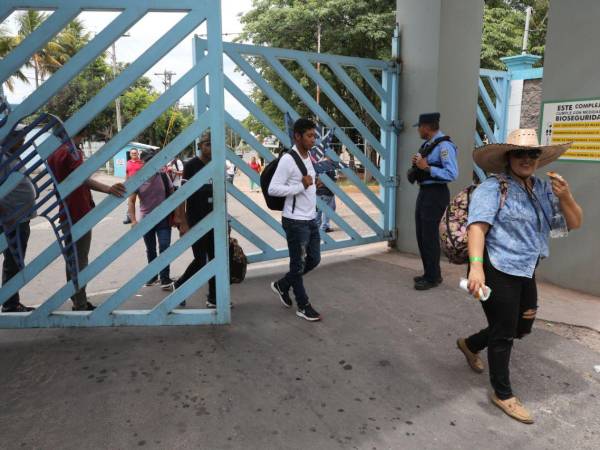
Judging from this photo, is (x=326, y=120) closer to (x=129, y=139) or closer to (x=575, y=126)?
(x=575, y=126)

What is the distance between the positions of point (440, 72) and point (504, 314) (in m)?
4.11

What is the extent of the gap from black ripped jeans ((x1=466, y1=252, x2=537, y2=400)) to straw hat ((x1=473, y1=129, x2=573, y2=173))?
22.8 inches

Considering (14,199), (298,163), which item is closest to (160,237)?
(14,199)

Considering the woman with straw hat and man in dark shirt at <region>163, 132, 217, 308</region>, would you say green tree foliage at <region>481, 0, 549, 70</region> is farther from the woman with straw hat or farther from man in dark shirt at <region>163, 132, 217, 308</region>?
the woman with straw hat

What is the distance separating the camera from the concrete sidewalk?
2652 mm

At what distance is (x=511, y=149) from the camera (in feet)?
8.93

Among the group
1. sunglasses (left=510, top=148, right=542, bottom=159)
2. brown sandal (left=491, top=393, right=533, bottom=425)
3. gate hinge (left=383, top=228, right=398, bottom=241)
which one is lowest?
brown sandal (left=491, top=393, right=533, bottom=425)

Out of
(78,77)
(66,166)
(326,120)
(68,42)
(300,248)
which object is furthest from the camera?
(68,42)

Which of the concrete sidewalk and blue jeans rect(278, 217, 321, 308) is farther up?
blue jeans rect(278, 217, 321, 308)

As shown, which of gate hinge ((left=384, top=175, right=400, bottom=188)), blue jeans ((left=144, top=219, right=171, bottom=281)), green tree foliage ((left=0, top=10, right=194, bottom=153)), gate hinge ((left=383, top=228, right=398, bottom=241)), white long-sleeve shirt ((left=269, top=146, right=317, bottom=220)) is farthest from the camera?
green tree foliage ((left=0, top=10, right=194, bottom=153))

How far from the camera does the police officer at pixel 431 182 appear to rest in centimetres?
491

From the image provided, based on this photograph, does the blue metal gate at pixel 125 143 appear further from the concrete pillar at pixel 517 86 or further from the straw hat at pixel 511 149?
the concrete pillar at pixel 517 86

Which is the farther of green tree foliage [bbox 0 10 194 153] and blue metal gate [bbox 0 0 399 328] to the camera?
green tree foliage [bbox 0 10 194 153]

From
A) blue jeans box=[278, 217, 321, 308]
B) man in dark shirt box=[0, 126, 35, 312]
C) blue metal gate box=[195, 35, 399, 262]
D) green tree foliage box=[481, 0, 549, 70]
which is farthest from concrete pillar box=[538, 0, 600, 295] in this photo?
green tree foliage box=[481, 0, 549, 70]
